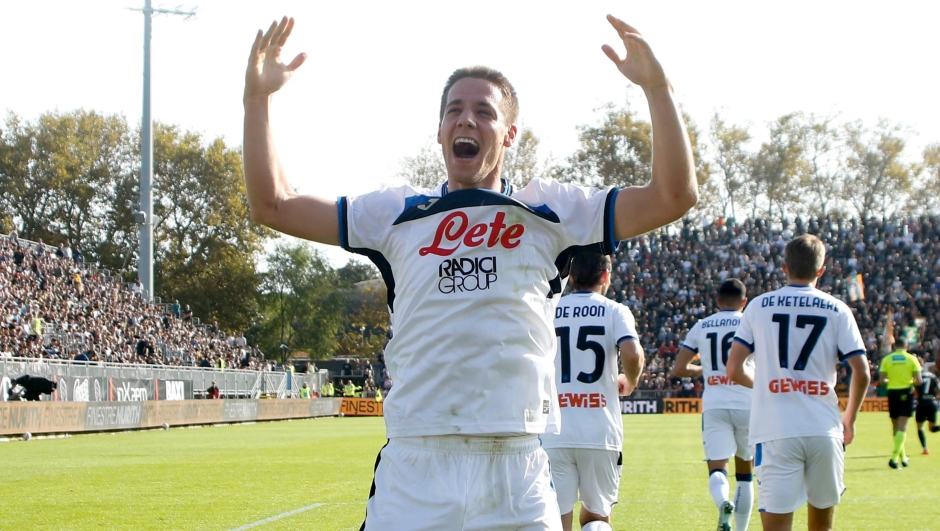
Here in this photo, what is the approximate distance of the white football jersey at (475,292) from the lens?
11.2 feet

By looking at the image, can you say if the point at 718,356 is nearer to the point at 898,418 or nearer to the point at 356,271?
the point at 898,418

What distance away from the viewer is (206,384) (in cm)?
3847

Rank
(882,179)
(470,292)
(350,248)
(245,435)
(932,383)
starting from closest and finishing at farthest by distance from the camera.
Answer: (470,292), (350,248), (932,383), (245,435), (882,179)

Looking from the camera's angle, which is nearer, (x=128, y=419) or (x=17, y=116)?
(x=128, y=419)

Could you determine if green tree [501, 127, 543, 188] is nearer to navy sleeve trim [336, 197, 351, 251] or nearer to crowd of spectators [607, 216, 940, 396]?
crowd of spectators [607, 216, 940, 396]

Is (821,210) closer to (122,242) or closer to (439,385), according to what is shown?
(122,242)

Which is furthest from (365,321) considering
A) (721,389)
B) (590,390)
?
(590,390)

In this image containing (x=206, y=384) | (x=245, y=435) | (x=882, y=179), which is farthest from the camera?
(x=882, y=179)

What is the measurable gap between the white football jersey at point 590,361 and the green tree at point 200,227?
68113 mm

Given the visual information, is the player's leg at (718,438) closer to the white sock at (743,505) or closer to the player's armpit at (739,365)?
the white sock at (743,505)

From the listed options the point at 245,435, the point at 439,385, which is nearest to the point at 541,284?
the point at 439,385

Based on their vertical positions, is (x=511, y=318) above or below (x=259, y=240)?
below

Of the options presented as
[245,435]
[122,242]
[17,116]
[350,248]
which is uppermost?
[17,116]

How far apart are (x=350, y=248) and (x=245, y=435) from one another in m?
26.1
